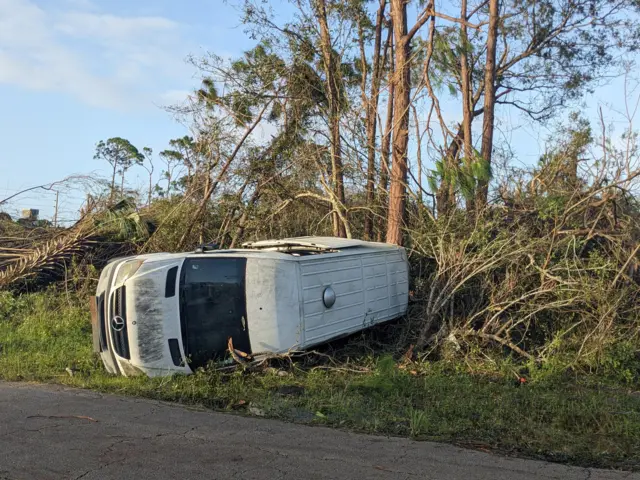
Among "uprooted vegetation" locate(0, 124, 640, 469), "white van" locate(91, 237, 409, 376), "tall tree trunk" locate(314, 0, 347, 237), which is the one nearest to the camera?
"uprooted vegetation" locate(0, 124, 640, 469)

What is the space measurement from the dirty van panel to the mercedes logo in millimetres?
831

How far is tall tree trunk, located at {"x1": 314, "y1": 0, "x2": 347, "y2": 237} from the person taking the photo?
42.4 feet

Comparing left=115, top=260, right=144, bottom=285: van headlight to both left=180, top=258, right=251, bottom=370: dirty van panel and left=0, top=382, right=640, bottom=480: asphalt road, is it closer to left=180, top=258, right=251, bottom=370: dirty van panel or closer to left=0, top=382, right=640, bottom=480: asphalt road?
left=180, top=258, right=251, bottom=370: dirty van panel

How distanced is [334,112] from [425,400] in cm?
847

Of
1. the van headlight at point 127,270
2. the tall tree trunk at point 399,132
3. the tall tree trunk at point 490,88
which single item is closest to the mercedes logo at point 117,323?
the van headlight at point 127,270

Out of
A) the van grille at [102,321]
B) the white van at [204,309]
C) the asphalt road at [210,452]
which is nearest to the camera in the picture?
the asphalt road at [210,452]

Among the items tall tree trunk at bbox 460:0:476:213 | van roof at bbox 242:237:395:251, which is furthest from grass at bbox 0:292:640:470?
tall tree trunk at bbox 460:0:476:213

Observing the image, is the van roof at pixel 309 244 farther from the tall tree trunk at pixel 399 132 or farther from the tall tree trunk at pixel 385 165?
the tall tree trunk at pixel 385 165

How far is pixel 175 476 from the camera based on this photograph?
14.6ft

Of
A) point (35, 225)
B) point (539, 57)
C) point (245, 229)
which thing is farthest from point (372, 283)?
point (539, 57)

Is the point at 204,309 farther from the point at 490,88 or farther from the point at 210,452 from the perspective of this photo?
the point at 490,88

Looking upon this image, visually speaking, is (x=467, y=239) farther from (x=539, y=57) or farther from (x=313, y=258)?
(x=539, y=57)

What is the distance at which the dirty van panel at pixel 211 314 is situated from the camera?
7.73 m

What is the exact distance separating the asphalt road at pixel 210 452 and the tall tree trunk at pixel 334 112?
729 centimetres
